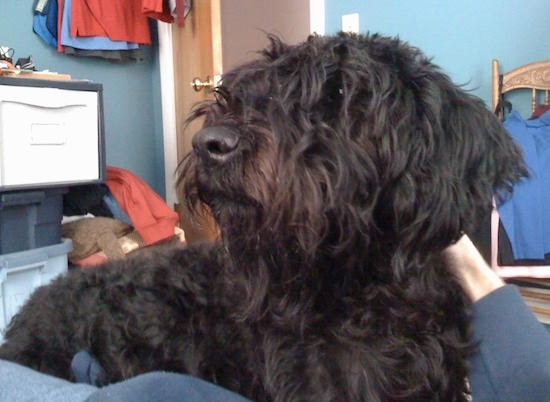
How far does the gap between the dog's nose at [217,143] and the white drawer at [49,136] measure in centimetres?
181

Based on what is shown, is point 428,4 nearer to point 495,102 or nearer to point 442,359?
point 495,102

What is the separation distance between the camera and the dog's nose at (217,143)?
792 millimetres

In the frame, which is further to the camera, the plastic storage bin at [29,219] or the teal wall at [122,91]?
the teal wall at [122,91]

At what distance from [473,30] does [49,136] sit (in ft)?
7.30

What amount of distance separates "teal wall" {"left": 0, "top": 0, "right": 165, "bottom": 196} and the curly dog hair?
3.03 metres

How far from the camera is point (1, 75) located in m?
2.32

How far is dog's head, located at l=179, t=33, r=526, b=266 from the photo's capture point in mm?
811

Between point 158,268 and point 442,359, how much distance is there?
629 mm

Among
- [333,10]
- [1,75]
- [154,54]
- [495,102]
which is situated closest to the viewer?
[1,75]

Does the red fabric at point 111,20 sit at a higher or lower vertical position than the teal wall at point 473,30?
higher

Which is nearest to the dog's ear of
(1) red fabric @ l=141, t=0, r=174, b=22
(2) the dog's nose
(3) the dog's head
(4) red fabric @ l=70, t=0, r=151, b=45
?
(3) the dog's head

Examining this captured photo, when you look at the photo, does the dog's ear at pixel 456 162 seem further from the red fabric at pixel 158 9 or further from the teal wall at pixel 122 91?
the teal wall at pixel 122 91

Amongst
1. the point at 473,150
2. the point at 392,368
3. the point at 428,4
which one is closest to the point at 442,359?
the point at 392,368

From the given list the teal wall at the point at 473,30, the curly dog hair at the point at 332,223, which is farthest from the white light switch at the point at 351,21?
the curly dog hair at the point at 332,223
